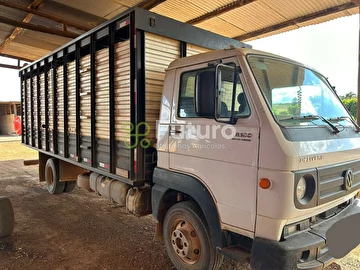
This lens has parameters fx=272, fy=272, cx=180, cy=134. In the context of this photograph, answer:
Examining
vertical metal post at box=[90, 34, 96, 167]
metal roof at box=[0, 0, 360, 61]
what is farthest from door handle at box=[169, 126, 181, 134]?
metal roof at box=[0, 0, 360, 61]

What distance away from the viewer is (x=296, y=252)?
2084 millimetres

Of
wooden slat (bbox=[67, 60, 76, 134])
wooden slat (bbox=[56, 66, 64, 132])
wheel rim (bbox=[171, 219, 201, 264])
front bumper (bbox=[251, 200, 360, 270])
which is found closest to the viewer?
front bumper (bbox=[251, 200, 360, 270])

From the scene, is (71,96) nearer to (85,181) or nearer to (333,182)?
(85,181)

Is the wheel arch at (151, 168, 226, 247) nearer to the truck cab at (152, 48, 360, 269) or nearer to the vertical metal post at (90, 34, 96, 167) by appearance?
the truck cab at (152, 48, 360, 269)

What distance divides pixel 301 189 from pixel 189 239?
1.33 meters

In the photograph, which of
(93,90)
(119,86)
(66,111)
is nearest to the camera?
(119,86)

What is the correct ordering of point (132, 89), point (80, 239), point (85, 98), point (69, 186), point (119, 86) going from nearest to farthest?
point (132, 89) < point (119, 86) < point (80, 239) < point (85, 98) < point (69, 186)

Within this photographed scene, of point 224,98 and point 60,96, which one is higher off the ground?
point 60,96

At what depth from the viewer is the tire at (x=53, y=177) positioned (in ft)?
20.1

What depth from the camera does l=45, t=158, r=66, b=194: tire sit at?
612cm

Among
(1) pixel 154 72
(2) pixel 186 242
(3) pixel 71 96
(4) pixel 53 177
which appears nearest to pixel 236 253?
(2) pixel 186 242

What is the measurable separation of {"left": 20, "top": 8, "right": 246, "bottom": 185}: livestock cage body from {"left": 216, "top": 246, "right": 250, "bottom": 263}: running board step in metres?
1.36

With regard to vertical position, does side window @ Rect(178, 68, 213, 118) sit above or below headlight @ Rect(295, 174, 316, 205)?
above

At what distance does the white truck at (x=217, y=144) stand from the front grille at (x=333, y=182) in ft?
0.05
